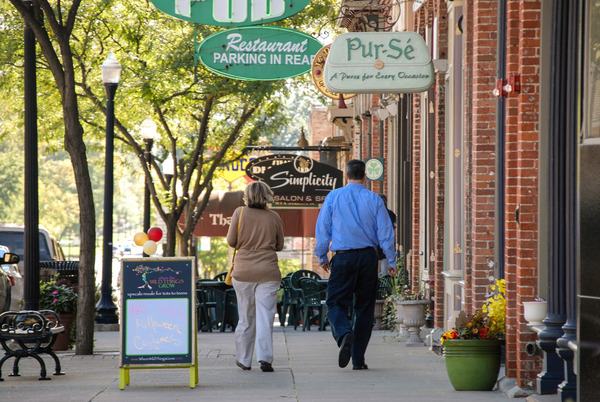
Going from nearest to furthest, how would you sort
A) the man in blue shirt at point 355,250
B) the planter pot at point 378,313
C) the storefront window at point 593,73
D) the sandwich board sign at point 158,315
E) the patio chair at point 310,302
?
the storefront window at point 593,73 < the sandwich board sign at point 158,315 < the man in blue shirt at point 355,250 < the planter pot at point 378,313 < the patio chair at point 310,302

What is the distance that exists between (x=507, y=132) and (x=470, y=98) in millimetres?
2264

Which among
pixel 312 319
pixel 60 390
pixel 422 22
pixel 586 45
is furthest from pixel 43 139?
pixel 586 45

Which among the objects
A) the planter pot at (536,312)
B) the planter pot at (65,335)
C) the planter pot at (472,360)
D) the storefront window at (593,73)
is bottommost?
the planter pot at (65,335)

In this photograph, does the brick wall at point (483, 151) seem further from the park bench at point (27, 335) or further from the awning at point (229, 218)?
the awning at point (229, 218)

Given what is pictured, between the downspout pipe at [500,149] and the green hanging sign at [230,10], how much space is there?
83.1 inches

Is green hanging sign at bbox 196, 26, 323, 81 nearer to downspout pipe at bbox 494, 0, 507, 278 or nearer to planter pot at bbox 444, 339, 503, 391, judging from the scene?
downspout pipe at bbox 494, 0, 507, 278

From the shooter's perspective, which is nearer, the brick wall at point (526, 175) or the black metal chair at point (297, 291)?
the brick wall at point (526, 175)

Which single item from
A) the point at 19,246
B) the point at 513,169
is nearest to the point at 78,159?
the point at 513,169

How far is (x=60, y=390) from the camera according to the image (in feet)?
28.7

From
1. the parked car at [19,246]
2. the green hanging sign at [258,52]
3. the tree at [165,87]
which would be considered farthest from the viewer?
the tree at [165,87]

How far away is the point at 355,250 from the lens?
9711 mm

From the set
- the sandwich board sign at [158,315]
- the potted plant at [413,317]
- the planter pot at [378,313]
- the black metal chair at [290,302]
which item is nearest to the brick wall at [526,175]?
the sandwich board sign at [158,315]

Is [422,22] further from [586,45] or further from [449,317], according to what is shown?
[586,45]

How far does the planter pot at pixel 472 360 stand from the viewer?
8.28 meters
